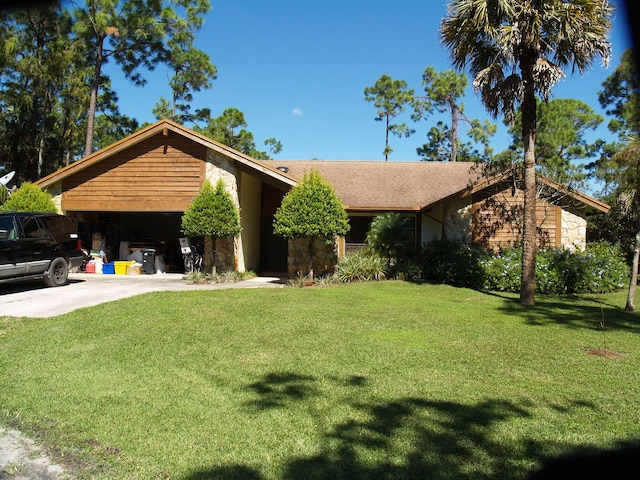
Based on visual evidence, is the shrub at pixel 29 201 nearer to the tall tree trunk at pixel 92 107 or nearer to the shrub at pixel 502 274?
the tall tree trunk at pixel 92 107

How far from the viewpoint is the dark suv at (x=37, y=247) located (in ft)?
37.2

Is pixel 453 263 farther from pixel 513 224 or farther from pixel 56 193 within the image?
pixel 56 193

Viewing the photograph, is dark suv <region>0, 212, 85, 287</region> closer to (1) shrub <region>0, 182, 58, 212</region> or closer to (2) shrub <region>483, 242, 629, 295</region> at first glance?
(1) shrub <region>0, 182, 58, 212</region>

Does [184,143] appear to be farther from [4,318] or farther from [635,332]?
[635,332]

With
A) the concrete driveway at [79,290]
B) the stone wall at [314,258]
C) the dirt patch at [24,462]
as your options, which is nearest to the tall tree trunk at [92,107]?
the concrete driveway at [79,290]

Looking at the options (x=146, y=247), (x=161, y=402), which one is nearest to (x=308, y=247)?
(x=146, y=247)

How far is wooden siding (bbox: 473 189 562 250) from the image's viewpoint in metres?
16.4

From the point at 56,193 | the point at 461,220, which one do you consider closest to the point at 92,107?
the point at 56,193

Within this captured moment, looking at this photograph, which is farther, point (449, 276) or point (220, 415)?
point (449, 276)

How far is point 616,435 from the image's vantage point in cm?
388

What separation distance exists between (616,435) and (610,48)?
9.65 meters

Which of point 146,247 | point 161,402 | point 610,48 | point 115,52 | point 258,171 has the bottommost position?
point 161,402

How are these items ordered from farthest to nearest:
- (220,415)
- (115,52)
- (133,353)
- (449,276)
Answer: (115,52), (449,276), (133,353), (220,415)

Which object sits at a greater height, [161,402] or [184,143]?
[184,143]
